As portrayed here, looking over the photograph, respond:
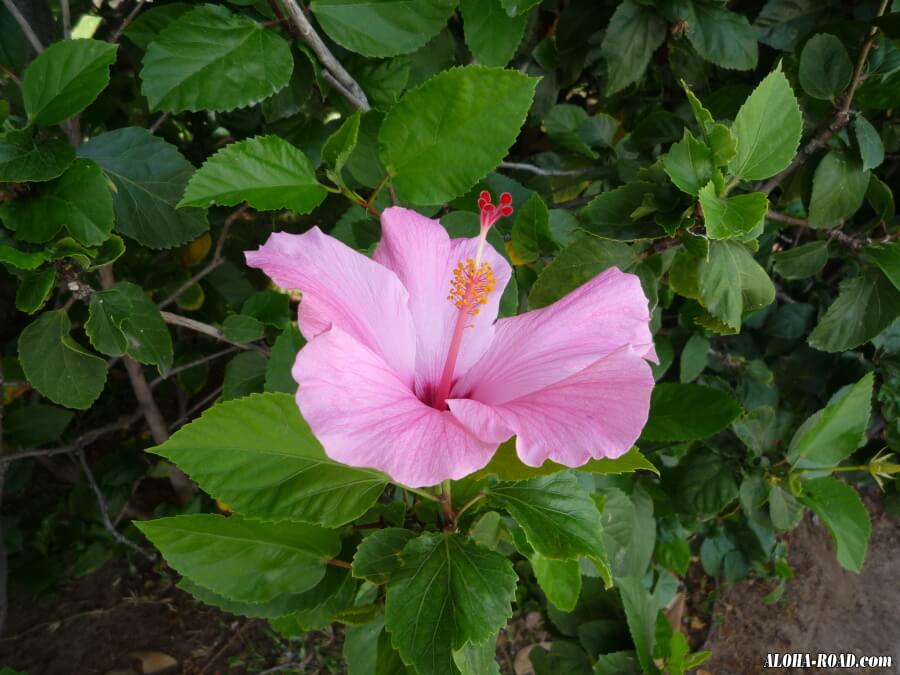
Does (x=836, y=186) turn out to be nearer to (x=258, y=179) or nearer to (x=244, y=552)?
(x=258, y=179)

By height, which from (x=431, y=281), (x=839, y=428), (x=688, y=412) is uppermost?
(x=431, y=281)

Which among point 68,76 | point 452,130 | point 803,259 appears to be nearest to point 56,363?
point 68,76

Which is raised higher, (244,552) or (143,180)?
(143,180)

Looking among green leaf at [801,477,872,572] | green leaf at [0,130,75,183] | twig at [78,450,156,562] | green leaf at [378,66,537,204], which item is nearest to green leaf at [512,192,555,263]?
green leaf at [378,66,537,204]

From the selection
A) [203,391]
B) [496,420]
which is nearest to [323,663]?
[203,391]

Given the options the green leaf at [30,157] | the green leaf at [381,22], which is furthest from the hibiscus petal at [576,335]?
the green leaf at [30,157]

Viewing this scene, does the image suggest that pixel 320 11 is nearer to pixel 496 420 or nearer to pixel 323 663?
pixel 496 420

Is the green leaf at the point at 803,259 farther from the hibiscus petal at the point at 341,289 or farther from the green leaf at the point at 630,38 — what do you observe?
the hibiscus petal at the point at 341,289

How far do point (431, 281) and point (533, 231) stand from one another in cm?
27

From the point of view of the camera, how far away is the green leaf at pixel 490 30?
3.38ft

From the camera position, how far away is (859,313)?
112cm

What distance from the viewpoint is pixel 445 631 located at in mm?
689

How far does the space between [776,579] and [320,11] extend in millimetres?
2316

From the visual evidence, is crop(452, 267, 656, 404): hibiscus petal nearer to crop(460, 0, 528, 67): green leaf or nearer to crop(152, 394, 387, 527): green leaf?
crop(152, 394, 387, 527): green leaf
